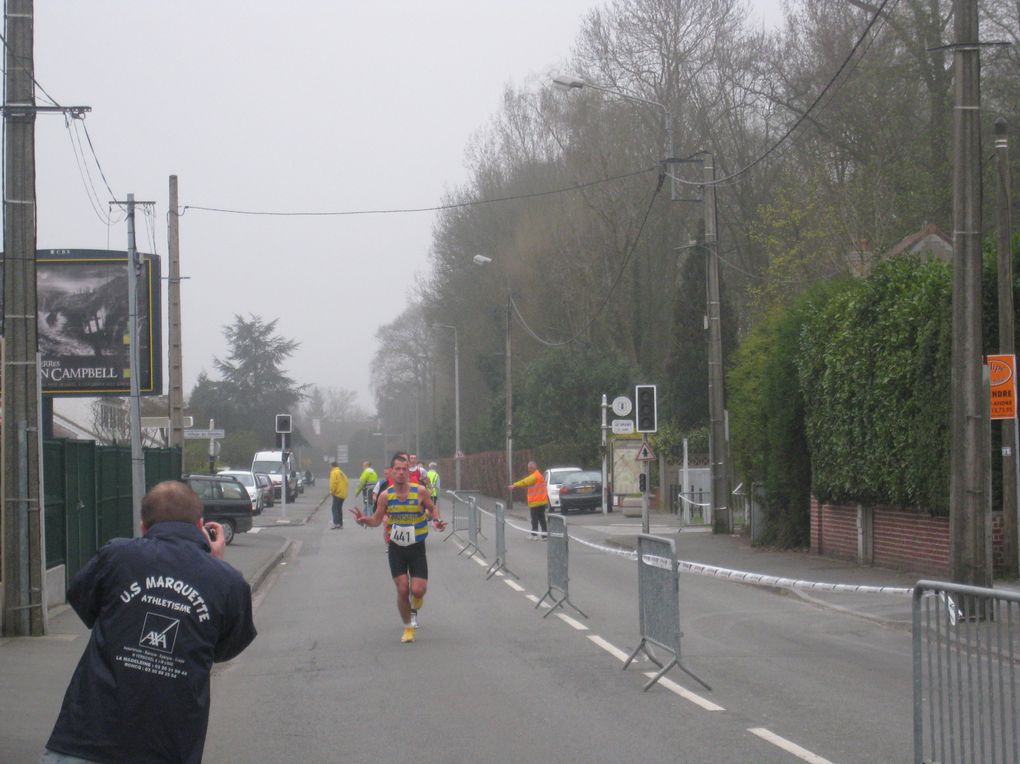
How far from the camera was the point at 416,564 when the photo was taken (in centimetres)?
1264

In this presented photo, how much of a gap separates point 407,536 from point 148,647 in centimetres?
843

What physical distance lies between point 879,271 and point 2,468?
12223mm

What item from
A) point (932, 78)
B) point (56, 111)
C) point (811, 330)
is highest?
point (932, 78)

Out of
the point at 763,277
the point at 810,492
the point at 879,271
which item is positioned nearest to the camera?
the point at 879,271

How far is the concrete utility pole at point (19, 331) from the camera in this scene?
12.3m

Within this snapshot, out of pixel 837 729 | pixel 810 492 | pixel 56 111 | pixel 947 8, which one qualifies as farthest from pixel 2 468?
pixel 947 8

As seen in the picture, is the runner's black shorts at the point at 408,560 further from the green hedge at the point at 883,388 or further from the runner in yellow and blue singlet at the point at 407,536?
the green hedge at the point at 883,388

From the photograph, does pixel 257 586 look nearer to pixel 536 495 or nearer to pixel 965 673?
pixel 536 495

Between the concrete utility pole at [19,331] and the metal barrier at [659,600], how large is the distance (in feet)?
20.0

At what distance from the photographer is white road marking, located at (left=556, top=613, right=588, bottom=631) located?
519 inches

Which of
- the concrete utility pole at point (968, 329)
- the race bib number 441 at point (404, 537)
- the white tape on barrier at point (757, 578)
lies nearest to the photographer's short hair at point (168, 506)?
the white tape on barrier at point (757, 578)

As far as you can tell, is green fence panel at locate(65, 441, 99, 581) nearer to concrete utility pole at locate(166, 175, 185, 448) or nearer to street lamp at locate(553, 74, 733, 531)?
concrete utility pole at locate(166, 175, 185, 448)

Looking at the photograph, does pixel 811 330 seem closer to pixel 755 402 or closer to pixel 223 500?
pixel 755 402

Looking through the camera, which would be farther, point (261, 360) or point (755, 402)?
point (261, 360)
